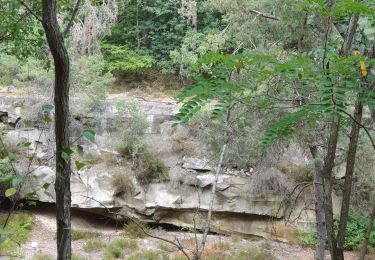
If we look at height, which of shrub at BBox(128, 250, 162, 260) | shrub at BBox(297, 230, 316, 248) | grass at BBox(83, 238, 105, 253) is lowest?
grass at BBox(83, 238, 105, 253)

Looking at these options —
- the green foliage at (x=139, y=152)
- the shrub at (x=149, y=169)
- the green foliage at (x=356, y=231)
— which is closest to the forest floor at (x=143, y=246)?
the green foliage at (x=356, y=231)

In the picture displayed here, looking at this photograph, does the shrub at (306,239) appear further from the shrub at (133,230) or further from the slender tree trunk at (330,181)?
the slender tree trunk at (330,181)

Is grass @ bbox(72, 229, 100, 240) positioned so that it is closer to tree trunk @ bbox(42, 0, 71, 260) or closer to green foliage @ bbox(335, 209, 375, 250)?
green foliage @ bbox(335, 209, 375, 250)

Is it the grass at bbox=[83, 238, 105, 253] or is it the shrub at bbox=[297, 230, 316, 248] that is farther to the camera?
the shrub at bbox=[297, 230, 316, 248]

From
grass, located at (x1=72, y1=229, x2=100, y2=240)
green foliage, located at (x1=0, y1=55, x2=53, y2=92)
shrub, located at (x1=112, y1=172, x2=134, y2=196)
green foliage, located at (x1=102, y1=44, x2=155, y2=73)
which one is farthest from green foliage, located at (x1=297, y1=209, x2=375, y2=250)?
green foliage, located at (x1=102, y1=44, x2=155, y2=73)

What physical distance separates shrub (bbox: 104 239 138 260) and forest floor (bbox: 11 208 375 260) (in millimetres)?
33

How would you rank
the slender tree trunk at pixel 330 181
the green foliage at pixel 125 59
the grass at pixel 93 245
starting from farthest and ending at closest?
1. the green foliage at pixel 125 59
2. the grass at pixel 93 245
3. the slender tree trunk at pixel 330 181

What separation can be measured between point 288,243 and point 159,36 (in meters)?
9.95

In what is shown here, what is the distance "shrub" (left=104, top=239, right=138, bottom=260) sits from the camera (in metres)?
8.71

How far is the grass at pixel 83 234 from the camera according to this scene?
31.3 feet

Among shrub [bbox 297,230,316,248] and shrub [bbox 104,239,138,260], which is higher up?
shrub [bbox 297,230,316,248]

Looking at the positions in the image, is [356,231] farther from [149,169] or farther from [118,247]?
[118,247]

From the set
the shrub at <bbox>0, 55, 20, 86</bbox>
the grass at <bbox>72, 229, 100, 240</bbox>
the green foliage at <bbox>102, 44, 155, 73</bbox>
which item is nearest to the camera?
the grass at <bbox>72, 229, 100, 240</bbox>

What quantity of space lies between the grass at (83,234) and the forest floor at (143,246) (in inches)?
3.0
